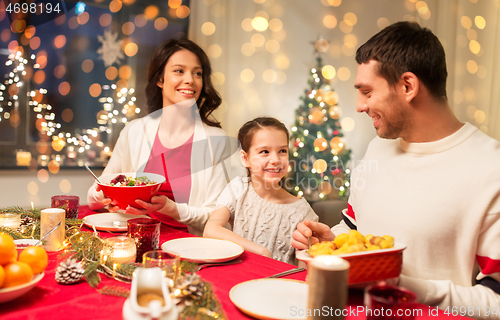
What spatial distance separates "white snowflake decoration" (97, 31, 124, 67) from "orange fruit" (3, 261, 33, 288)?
2991 mm

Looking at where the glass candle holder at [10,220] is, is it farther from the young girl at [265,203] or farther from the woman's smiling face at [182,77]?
the woman's smiling face at [182,77]

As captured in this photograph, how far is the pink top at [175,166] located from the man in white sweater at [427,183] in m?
1.03

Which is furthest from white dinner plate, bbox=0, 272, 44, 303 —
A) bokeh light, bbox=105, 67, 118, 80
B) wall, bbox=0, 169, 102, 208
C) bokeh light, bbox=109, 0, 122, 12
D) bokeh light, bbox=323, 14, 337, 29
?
bokeh light, bbox=323, 14, 337, 29

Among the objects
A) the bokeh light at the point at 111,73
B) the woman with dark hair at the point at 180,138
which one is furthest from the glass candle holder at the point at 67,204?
the bokeh light at the point at 111,73

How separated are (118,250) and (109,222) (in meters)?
0.59

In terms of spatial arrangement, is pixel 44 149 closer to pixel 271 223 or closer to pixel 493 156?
pixel 271 223

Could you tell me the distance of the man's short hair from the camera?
54.2 inches

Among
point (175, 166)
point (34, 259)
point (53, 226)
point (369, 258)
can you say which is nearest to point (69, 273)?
point (34, 259)

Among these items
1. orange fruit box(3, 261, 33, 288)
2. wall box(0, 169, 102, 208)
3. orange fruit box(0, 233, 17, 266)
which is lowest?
wall box(0, 169, 102, 208)

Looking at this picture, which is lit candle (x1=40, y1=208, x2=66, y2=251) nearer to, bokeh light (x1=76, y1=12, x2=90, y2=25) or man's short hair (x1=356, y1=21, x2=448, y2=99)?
man's short hair (x1=356, y1=21, x2=448, y2=99)

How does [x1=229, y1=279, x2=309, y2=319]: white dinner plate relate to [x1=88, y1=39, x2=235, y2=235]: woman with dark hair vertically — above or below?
below

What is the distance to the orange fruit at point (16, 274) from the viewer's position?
2.62ft

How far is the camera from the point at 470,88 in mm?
3693

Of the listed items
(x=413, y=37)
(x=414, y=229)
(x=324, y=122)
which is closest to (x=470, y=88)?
(x=324, y=122)
